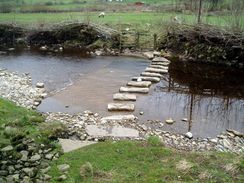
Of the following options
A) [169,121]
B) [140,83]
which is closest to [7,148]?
[169,121]

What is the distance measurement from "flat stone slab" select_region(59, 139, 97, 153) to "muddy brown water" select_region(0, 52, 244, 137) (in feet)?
7.97

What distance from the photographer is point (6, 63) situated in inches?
616

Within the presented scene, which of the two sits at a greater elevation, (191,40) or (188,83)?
(191,40)

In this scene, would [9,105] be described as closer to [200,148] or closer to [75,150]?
[75,150]

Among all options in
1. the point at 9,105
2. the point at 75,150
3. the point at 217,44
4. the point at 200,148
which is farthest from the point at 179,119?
the point at 217,44

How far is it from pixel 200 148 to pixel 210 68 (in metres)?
7.67

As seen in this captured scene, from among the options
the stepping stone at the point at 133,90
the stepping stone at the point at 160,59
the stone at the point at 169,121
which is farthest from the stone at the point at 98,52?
the stone at the point at 169,121

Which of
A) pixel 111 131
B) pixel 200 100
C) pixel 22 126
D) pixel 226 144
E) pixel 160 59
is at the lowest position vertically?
pixel 226 144

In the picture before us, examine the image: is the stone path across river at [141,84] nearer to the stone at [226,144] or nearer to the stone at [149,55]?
the stone at [149,55]

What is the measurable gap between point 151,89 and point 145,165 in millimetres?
5924

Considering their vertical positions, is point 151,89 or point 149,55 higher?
point 149,55

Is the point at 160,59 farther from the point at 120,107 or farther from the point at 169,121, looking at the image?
the point at 169,121

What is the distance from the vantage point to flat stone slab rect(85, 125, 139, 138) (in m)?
8.04

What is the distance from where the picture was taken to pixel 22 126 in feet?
25.2
